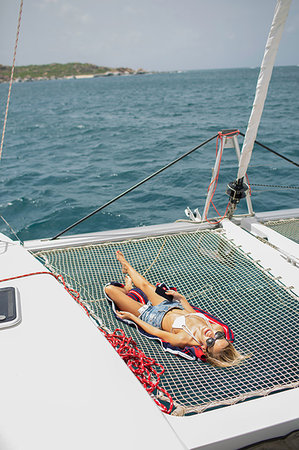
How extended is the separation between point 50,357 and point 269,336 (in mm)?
1984

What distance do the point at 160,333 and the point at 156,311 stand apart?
A: 0.36 m

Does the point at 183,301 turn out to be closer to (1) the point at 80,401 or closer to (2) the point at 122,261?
(2) the point at 122,261

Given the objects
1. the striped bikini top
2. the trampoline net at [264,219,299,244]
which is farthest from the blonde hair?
the trampoline net at [264,219,299,244]

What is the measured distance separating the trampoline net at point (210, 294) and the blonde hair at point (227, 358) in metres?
0.04

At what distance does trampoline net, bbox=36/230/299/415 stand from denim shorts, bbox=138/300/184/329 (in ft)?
0.76

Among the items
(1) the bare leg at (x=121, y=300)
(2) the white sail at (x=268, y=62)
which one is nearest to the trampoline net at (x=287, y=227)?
(2) the white sail at (x=268, y=62)

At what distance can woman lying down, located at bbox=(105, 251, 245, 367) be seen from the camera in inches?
106

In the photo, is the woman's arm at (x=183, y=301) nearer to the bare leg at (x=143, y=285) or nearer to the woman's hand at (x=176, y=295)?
the woman's hand at (x=176, y=295)

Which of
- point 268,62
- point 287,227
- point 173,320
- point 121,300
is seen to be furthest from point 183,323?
point 268,62

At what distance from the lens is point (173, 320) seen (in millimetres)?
3107

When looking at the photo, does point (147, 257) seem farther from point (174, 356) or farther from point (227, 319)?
point (174, 356)

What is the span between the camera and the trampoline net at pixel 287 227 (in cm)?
450

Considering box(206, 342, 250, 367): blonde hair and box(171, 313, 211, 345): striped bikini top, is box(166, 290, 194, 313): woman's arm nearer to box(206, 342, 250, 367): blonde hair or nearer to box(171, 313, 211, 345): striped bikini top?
box(171, 313, 211, 345): striped bikini top

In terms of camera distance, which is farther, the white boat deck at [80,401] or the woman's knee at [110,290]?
the woman's knee at [110,290]
